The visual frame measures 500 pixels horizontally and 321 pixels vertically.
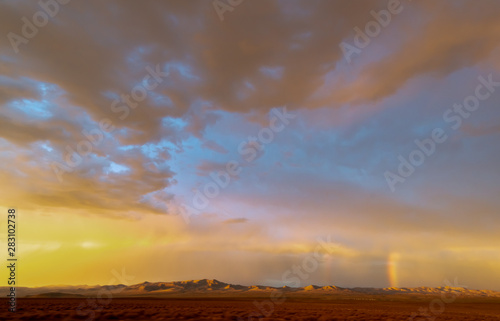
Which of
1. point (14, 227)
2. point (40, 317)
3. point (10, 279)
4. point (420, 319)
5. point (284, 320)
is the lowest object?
point (420, 319)

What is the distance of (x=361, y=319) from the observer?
32.2m

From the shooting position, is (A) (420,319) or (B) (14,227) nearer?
(B) (14,227)

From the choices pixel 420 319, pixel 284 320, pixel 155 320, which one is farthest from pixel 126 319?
pixel 420 319

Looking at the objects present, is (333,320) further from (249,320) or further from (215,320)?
(215,320)

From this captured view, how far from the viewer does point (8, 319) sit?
85.3ft

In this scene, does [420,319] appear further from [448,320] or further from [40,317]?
[40,317]

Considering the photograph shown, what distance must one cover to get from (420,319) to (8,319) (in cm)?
4342

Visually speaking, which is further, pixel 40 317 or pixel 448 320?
pixel 448 320

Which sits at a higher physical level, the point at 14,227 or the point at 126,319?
the point at 14,227

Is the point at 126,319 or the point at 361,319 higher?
the point at 126,319

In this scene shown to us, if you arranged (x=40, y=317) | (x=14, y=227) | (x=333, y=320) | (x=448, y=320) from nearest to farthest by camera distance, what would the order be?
(x=14, y=227)
(x=40, y=317)
(x=333, y=320)
(x=448, y=320)

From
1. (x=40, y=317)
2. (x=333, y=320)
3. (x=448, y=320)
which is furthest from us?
(x=448, y=320)

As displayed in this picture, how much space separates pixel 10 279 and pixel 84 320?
877 cm

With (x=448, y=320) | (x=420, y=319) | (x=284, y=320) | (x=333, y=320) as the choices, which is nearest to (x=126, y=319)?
(x=284, y=320)
